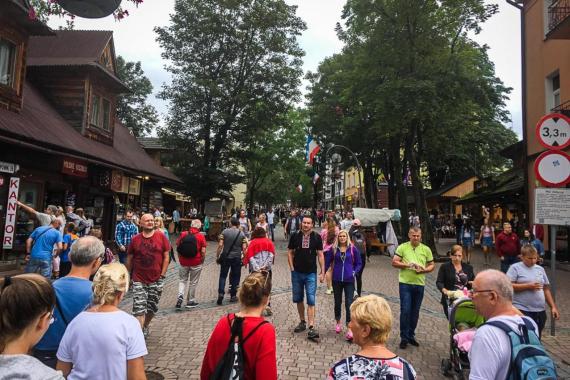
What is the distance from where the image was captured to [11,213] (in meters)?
11.4

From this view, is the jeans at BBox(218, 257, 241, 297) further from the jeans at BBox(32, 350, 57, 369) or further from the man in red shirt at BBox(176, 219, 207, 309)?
the jeans at BBox(32, 350, 57, 369)

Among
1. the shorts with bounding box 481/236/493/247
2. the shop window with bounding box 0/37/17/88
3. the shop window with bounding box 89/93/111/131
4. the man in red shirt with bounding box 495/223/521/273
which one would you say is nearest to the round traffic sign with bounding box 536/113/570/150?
the man in red shirt with bounding box 495/223/521/273

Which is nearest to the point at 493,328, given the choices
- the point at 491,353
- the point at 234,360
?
the point at 491,353

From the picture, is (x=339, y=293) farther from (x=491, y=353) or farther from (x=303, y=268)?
(x=491, y=353)

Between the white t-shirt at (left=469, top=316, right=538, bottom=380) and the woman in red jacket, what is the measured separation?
1.19 metres

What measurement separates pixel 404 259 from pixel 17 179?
10321mm

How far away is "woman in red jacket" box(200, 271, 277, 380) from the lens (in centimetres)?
266

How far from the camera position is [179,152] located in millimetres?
28078

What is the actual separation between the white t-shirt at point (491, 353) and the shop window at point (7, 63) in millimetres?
13431

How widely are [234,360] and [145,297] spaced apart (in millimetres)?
4112

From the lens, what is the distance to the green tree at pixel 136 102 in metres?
36.5

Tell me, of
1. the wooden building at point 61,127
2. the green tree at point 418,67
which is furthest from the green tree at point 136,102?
the green tree at point 418,67

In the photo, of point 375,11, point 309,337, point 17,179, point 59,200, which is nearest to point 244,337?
point 309,337

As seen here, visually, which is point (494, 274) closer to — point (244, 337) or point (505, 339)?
point (505, 339)
